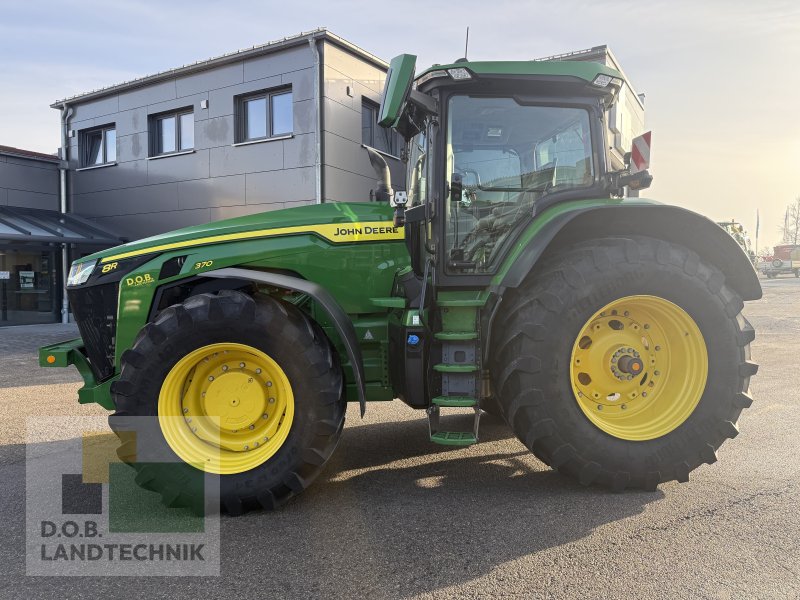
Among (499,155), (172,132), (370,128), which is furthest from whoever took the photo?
(172,132)

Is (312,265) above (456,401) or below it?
above

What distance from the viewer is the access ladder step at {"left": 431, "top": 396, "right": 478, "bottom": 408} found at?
3.20m

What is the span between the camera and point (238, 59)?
12.6 m

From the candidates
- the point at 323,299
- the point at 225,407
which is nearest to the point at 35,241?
the point at 225,407

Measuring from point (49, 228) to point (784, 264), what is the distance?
4933 cm

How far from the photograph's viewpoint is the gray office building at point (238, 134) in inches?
468

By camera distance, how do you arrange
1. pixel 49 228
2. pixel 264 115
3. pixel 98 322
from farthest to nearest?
1. pixel 49 228
2. pixel 264 115
3. pixel 98 322

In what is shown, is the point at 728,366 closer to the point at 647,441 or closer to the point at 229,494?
the point at 647,441

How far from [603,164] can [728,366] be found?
1.43 metres

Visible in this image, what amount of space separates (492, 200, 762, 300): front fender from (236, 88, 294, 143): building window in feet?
33.0

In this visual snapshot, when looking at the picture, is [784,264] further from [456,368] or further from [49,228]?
[456,368]

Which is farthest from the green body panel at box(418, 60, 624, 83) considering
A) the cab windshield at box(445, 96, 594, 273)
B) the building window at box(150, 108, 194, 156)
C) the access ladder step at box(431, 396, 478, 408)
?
the building window at box(150, 108, 194, 156)

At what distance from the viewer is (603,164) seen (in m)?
3.58

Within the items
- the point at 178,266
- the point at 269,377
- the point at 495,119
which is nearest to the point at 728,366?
the point at 495,119
